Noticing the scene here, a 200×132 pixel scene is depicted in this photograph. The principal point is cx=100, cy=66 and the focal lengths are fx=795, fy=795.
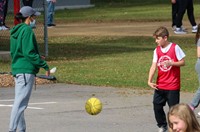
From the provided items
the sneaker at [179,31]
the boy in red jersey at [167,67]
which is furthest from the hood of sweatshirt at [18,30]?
the sneaker at [179,31]

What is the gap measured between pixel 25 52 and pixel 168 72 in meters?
2.04

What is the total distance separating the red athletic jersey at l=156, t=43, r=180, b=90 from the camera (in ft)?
34.5

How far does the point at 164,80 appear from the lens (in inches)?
416

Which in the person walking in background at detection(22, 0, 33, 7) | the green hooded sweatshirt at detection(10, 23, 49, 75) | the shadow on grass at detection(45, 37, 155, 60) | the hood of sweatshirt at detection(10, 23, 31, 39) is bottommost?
the shadow on grass at detection(45, 37, 155, 60)

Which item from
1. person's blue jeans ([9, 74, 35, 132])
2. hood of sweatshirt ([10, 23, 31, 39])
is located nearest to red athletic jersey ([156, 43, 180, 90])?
person's blue jeans ([9, 74, 35, 132])

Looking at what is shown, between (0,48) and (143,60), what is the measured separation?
190 inches

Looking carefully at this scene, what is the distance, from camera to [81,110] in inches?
500

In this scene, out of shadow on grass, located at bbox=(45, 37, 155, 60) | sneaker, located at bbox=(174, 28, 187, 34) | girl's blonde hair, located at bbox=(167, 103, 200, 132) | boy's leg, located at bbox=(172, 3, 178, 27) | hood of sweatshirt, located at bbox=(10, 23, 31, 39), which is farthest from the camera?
boy's leg, located at bbox=(172, 3, 178, 27)

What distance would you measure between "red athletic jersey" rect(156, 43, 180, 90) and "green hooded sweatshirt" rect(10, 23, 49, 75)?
165 centimetres

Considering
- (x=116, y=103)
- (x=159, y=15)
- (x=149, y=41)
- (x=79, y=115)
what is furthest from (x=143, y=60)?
(x=159, y=15)

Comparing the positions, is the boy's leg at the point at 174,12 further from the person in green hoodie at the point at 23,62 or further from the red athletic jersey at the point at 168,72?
the person in green hoodie at the point at 23,62

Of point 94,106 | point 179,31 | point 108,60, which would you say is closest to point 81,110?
point 94,106

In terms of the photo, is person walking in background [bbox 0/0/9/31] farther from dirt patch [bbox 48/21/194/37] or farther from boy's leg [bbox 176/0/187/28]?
boy's leg [bbox 176/0/187/28]

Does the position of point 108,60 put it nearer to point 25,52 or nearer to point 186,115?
point 25,52
